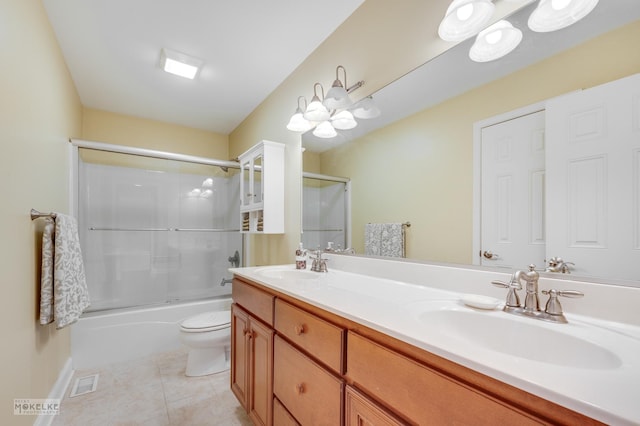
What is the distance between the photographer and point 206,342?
2.08 meters

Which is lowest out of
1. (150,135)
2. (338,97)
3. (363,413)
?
(363,413)

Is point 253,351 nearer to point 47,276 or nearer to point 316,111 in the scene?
point 47,276

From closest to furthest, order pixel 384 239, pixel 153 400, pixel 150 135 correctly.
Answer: pixel 384 239
pixel 153 400
pixel 150 135

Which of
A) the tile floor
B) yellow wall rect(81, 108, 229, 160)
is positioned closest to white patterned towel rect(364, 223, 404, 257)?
the tile floor

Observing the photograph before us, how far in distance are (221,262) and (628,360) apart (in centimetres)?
329

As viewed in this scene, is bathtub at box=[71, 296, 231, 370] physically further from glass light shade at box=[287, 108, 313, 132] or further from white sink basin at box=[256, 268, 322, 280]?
glass light shade at box=[287, 108, 313, 132]

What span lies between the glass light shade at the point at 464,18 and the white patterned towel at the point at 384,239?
0.81 meters

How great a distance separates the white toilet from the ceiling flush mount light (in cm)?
195

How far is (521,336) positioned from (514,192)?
0.47m

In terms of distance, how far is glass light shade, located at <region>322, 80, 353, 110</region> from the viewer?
5.15 ft

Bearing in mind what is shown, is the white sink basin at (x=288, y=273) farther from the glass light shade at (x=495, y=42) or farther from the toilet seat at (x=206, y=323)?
the glass light shade at (x=495, y=42)

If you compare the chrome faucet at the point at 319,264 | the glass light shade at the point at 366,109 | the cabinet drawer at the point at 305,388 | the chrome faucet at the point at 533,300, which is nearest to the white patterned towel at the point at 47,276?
the cabinet drawer at the point at 305,388

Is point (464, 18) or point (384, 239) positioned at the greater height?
point (464, 18)

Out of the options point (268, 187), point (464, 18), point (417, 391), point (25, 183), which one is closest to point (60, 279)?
point (25, 183)
